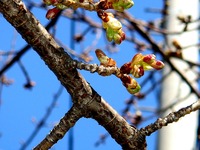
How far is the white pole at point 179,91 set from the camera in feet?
7.13

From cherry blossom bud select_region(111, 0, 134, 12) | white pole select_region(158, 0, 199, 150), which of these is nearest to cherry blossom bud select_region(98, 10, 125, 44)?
cherry blossom bud select_region(111, 0, 134, 12)

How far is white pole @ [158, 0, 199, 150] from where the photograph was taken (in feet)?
7.13

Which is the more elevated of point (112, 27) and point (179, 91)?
point (179, 91)

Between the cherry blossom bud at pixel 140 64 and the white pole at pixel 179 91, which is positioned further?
the white pole at pixel 179 91

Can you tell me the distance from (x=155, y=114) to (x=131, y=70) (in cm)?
160

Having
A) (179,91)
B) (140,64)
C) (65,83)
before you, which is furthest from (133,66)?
(179,91)

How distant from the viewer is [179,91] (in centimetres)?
229

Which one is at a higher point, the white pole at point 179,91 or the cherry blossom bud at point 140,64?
the white pole at point 179,91

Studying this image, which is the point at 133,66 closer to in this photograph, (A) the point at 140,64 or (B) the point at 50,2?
(A) the point at 140,64

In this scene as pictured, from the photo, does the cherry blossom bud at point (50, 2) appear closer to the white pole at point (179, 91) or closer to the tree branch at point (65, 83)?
the tree branch at point (65, 83)

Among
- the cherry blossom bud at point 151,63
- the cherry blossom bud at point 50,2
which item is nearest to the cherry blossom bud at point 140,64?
the cherry blossom bud at point 151,63

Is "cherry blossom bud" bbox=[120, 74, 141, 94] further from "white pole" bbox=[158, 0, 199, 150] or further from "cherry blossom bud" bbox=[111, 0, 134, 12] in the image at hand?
"white pole" bbox=[158, 0, 199, 150]

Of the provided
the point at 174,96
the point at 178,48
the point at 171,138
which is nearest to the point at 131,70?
the point at 178,48

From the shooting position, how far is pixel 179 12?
2420 mm
